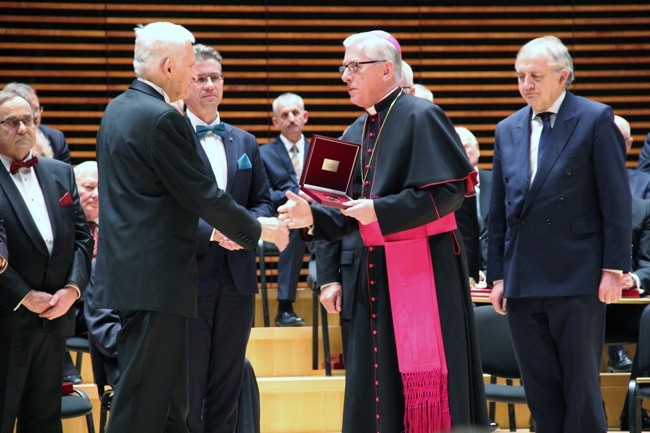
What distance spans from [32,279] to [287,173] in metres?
3.38

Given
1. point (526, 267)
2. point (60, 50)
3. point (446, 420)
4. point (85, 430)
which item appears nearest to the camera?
point (446, 420)

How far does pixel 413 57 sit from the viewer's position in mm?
9016

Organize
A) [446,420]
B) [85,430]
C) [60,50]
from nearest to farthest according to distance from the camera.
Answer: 1. [446,420]
2. [85,430]
3. [60,50]

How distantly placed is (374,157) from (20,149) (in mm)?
1619

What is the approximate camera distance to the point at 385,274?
3846 mm

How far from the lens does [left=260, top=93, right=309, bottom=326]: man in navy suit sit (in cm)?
699

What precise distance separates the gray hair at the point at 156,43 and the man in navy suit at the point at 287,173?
3116 millimetres

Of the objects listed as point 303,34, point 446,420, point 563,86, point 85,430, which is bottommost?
point 85,430

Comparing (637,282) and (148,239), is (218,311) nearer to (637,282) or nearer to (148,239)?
(148,239)

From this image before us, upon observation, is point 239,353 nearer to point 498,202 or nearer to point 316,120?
point 498,202

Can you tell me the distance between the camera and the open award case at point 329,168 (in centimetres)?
375

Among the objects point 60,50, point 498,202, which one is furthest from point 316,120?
point 498,202

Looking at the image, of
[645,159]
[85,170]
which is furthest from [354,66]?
[645,159]

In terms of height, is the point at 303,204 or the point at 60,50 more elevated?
the point at 60,50
